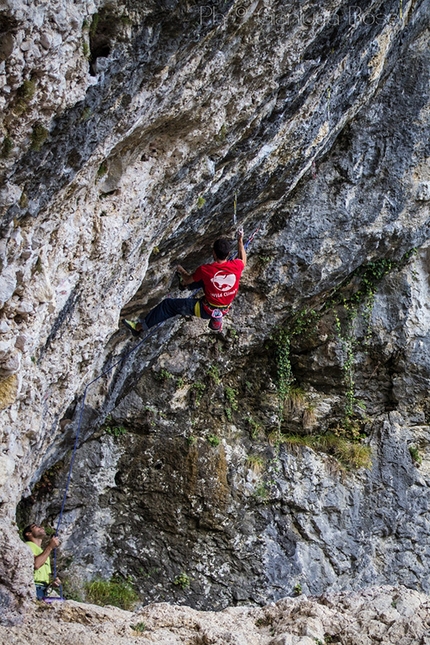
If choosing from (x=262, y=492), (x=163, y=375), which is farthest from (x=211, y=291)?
(x=262, y=492)

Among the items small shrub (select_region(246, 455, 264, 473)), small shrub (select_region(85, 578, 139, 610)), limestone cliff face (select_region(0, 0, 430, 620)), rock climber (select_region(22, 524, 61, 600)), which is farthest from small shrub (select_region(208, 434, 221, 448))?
rock climber (select_region(22, 524, 61, 600))

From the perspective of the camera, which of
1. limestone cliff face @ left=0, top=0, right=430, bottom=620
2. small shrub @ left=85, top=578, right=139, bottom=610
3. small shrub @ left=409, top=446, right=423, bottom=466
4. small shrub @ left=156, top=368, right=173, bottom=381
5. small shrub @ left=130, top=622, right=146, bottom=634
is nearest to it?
limestone cliff face @ left=0, top=0, right=430, bottom=620

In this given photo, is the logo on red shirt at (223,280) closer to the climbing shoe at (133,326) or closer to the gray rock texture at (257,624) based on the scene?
the climbing shoe at (133,326)

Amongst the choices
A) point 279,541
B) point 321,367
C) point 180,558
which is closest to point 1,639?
point 180,558

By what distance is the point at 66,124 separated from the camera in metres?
3.88

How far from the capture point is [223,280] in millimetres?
7145

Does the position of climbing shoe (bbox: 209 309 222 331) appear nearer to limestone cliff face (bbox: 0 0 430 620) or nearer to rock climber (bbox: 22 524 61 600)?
limestone cliff face (bbox: 0 0 430 620)

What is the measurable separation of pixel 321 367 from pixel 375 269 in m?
1.58

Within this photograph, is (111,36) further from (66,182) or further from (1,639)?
(1,639)

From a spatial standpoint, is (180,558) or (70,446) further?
(180,558)

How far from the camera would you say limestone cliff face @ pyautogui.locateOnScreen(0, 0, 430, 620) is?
456 centimetres

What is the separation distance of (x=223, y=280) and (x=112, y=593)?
4.56 m

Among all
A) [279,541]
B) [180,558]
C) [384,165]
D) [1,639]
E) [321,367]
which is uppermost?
[384,165]

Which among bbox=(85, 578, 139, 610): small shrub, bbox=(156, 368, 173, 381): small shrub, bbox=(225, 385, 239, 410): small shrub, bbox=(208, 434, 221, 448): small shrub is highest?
bbox=(225, 385, 239, 410): small shrub
